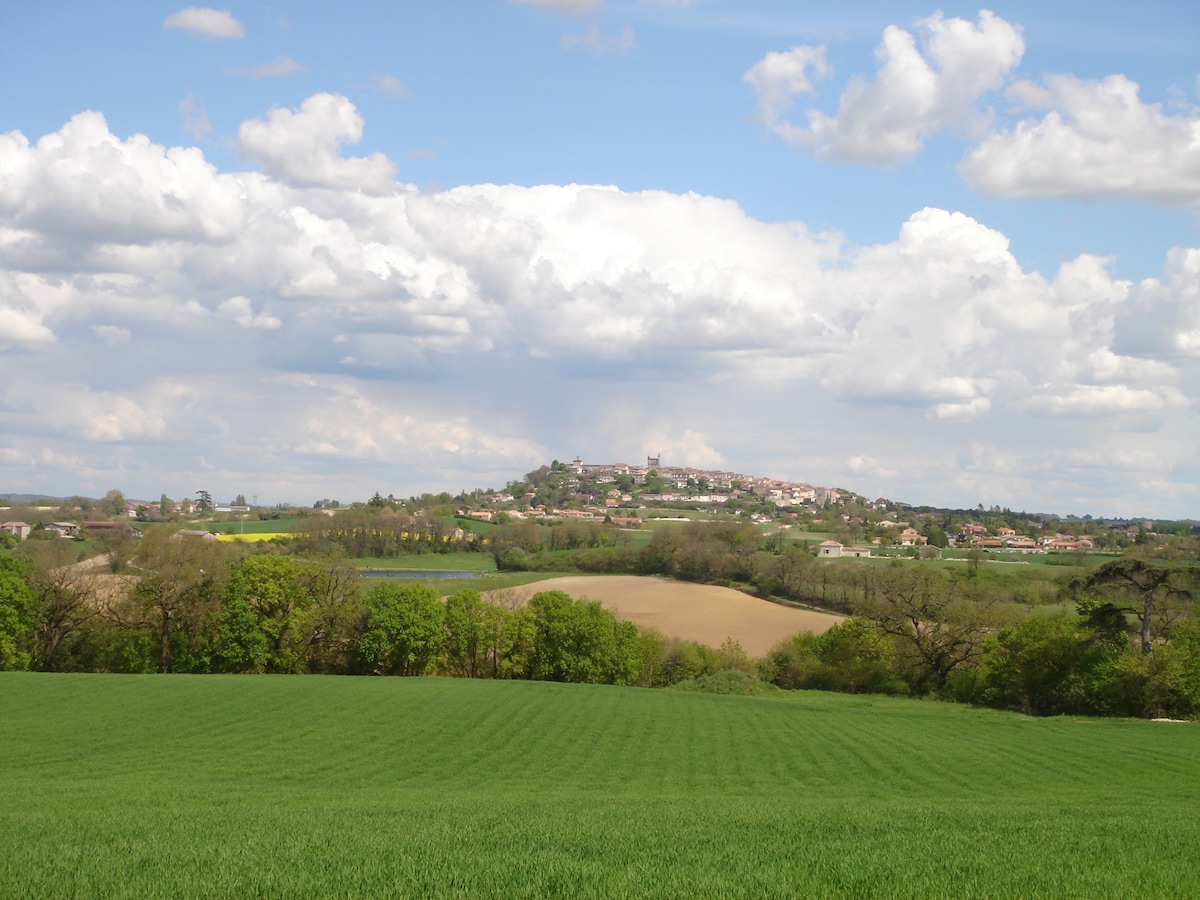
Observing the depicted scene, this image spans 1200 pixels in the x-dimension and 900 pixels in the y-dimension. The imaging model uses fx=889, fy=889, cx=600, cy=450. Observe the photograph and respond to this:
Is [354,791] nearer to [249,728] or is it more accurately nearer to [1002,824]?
[249,728]

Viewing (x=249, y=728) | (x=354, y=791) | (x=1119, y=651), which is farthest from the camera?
(x=1119, y=651)

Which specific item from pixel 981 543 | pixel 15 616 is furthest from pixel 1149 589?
pixel 981 543

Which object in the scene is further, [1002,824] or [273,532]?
[273,532]

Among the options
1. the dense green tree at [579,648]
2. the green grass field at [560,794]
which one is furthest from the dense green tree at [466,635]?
the green grass field at [560,794]

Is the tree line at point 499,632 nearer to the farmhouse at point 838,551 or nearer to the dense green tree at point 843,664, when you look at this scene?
the dense green tree at point 843,664

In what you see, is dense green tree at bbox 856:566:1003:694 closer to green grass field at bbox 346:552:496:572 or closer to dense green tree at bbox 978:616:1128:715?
dense green tree at bbox 978:616:1128:715

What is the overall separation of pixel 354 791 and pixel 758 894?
1632 centimetres

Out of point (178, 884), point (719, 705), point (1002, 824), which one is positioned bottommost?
point (719, 705)

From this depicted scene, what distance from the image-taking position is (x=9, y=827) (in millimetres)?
13578

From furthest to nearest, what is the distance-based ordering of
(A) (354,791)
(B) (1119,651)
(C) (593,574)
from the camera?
(C) (593,574) → (B) (1119,651) → (A) (354,791)

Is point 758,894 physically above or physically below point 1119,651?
above

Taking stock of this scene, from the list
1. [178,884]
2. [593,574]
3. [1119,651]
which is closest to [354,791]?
[178,884]

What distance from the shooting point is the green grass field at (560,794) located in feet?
32.0

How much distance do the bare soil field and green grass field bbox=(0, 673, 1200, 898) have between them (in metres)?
21.9
